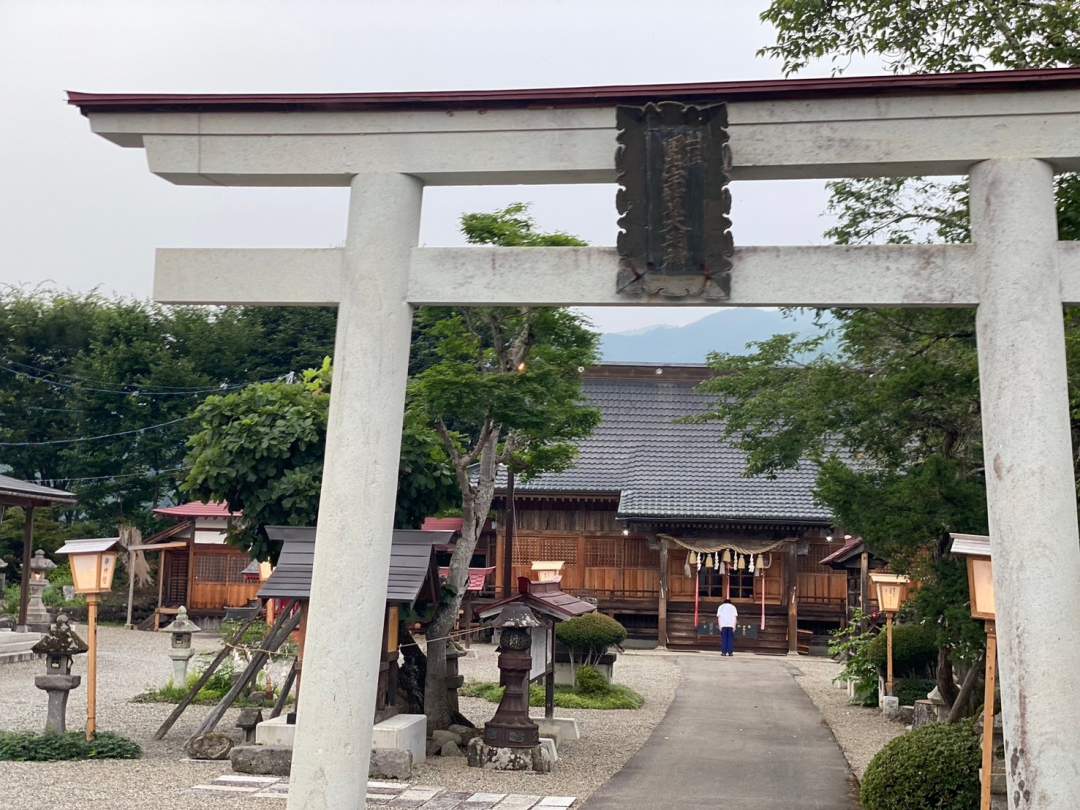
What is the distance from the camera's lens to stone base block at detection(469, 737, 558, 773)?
1202 cm

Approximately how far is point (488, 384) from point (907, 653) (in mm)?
9151

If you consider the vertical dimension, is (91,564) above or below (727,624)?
above

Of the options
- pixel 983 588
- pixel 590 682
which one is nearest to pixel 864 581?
pixel 590 682

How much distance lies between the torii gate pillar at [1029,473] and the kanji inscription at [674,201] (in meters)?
1.52

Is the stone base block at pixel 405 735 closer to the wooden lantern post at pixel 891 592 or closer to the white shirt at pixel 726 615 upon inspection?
the wooden lantern post at pixel 891 592

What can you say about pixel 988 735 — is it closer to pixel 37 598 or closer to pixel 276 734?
pixel 276 734

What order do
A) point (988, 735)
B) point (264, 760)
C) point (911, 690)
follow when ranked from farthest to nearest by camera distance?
1. point (911, 690)
2. point (264, 760)
3. point (988, 735)

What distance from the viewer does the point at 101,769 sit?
11234 mm

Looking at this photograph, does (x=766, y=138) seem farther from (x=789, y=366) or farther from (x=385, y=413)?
(x=789, y=366)

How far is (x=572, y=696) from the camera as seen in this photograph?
1873cm

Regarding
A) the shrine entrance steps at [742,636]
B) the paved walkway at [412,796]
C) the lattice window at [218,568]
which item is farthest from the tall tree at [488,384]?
the lattice window at [218,568]

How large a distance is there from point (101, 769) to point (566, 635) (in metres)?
10.1

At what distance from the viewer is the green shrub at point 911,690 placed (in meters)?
17.9

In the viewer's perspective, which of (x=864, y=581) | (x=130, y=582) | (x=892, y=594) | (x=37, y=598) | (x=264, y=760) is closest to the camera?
(x=264, y=760)
